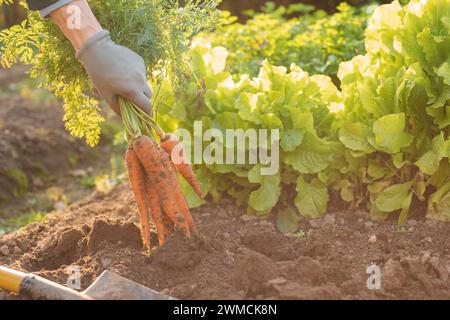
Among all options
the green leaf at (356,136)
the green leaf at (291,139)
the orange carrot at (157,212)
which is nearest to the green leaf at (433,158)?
the green leaf at (356,136)

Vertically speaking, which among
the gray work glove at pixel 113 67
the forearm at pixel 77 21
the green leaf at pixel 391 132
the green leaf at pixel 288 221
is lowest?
the green leaf at pixel 288 221

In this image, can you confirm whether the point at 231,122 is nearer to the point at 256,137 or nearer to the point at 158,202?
the point at 256,137

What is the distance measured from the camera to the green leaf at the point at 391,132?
10.8 ft

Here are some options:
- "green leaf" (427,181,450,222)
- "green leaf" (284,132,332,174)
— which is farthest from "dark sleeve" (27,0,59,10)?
"green leaf" (427,181,450,222)

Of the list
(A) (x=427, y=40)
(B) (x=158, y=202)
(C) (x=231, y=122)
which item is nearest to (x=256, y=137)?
(C) (x=231, y=122)

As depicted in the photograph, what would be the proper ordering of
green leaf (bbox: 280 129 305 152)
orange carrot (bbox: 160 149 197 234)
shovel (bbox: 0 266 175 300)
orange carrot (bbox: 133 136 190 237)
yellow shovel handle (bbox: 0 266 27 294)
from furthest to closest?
green leaf (bbox: 280 129 305 152)
orange carrot (bbox: 160 149 197 234)
orange carrot (bbox: 133 136 190 237)
yellow shovel handle (bbox: 0 266 27 294)
shovel (bbox: 0 266 175 300)

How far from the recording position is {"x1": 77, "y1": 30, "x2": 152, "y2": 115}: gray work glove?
2.93 meters

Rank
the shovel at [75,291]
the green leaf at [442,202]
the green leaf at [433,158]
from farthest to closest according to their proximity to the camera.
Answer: the green leaf at [442,202] → the green leaf at [433,158] → the shovel at [75,291]

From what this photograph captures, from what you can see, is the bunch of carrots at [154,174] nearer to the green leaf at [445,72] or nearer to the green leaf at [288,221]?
the green leaf at [288,221]

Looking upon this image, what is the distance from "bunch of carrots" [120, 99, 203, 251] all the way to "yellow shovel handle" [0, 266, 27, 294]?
61 cm

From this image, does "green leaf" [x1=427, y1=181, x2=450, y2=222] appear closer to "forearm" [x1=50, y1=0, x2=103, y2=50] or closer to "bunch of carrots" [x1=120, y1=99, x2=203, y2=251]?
"bunch of carrots" [x1=120, y1=99, x2=203, y2=251]

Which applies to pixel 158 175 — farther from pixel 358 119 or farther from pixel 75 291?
pixel 358 119

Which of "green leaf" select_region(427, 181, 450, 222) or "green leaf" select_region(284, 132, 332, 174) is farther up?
"green leaf" select_region(284, 132, 332, 174)
